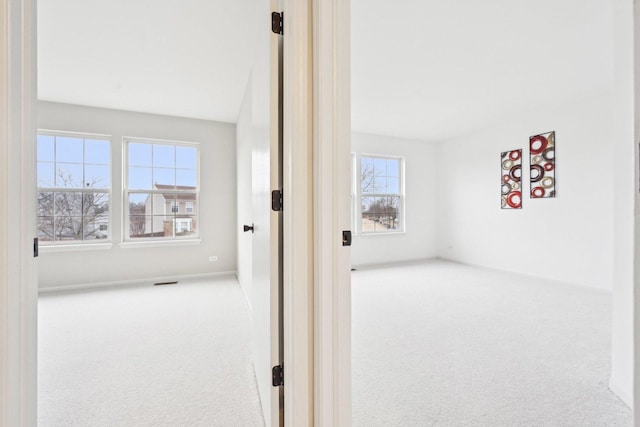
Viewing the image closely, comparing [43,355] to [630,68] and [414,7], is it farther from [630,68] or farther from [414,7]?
[630,68]

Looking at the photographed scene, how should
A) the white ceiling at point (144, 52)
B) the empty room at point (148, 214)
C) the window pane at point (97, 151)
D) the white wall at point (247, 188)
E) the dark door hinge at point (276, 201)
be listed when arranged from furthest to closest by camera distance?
the window pane at point (97, 151) → the white wall at point (247, 188) → the white ceiling at point (144, 52) → the empty room at point (148, 214) → the dark door hinge at point (276, 201)

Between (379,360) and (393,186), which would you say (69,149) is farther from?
(393,186)

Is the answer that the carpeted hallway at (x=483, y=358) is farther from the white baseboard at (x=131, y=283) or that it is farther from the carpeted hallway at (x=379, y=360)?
the white baseboard at (x=131, y=283)

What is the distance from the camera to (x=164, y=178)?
14.2 feet

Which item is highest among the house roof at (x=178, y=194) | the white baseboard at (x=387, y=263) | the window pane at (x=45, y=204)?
the house roof at (x=178, y=194)

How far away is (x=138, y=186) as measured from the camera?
418cm

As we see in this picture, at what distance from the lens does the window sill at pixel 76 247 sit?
3641 millimetres

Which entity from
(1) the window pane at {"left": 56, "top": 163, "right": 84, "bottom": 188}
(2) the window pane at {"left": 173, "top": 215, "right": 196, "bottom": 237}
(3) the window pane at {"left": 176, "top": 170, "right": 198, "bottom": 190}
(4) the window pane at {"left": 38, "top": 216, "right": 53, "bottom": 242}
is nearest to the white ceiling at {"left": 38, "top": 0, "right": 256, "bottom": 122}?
(1) the window pane at {"left": 56, "top": 163, "right": 84, "bottom": 188}

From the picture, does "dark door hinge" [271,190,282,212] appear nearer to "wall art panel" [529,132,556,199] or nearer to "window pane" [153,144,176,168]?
"window pane" [153,144,176,168]

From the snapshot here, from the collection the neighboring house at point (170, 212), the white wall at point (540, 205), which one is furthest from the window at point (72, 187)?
the white wall at point (540, 205)

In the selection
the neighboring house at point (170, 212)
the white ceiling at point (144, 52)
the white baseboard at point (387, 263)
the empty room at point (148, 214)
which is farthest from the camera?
the white baseboard at point (387, 263)

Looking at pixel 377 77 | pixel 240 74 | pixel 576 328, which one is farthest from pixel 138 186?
pixel 576 328

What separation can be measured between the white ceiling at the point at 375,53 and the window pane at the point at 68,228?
159cm

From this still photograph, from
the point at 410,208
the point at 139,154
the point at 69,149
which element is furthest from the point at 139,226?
the point at 410,208
